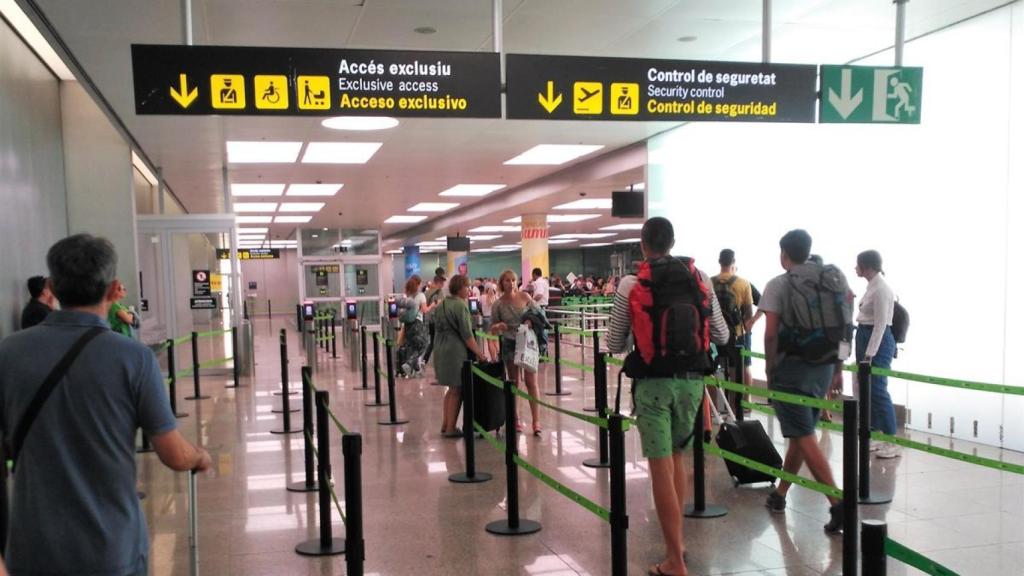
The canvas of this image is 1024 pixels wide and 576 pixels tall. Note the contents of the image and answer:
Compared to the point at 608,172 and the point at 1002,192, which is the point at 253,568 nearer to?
the point at 1002,192

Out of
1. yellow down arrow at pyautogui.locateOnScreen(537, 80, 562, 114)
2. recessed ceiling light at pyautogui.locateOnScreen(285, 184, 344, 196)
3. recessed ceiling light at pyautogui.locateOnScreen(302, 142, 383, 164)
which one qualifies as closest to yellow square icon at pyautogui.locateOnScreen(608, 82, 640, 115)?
yellow down arrow at pyautogui.locateOnScreen(537, 80, 562, 114)

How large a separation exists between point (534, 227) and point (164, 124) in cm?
1283

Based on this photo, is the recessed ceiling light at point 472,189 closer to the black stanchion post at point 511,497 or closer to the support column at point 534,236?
the support column at point 534,236

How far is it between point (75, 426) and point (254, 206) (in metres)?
20.1

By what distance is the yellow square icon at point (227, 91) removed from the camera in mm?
5215

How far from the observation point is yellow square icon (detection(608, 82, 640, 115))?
5.86 meters

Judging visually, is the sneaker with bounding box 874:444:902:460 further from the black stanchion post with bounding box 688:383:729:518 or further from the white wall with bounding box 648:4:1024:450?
the black stanchion post with bounding box 688:383:729:518

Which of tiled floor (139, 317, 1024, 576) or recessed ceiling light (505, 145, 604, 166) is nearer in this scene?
tiled floor (139, 317, 1024, 576)

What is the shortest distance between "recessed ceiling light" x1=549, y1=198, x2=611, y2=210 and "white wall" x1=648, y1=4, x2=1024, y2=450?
10419 millimetres

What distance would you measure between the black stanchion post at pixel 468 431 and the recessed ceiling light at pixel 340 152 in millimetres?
7070

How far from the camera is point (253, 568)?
4.46 m

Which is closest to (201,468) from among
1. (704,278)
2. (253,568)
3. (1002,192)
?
(253,568)

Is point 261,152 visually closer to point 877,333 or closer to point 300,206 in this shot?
point 300,206

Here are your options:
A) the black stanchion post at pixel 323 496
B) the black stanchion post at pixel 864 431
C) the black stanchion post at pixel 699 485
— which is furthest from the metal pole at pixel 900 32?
the black stanchion post at pixel 323 496
